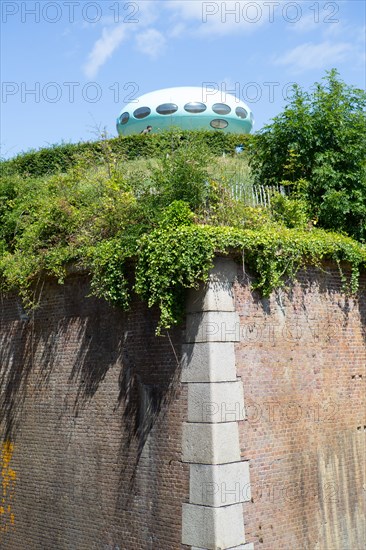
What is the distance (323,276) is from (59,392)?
504 cm

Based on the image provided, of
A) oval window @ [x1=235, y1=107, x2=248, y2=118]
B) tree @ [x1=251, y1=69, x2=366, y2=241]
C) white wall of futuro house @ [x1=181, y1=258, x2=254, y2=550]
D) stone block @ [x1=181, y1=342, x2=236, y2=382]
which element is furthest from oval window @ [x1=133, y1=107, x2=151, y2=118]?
stone block @ [x1=181, y1=342, x2=236, y2=382]

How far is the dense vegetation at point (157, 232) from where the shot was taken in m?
Answer: 9.47

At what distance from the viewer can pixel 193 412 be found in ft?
30.1

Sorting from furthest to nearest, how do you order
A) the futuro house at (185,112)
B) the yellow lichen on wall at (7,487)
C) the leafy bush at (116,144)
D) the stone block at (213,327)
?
1. the futuro house at (185,112)
2. the leafy bush at (116,144)
3. the yellow lichen on wall at (7,487)
4. the stone block at (213,327)

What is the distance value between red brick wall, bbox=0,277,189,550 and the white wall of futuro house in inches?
10.1

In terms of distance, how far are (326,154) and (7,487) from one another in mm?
8997

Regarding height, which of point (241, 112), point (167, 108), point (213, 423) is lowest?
point (213, 423)

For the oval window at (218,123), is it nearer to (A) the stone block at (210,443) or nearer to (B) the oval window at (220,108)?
(B) the oval window at (220,108)

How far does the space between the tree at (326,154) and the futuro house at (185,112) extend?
1495 cm

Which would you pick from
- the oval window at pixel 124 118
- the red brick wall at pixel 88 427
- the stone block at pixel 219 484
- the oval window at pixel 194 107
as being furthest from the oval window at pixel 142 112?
the stone block at pixel 219 484

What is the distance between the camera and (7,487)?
12.4m

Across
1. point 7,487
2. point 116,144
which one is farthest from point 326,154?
point 116,144

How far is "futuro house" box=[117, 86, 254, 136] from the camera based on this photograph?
94.0ft

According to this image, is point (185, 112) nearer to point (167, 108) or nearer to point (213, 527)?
point (167, 108)
